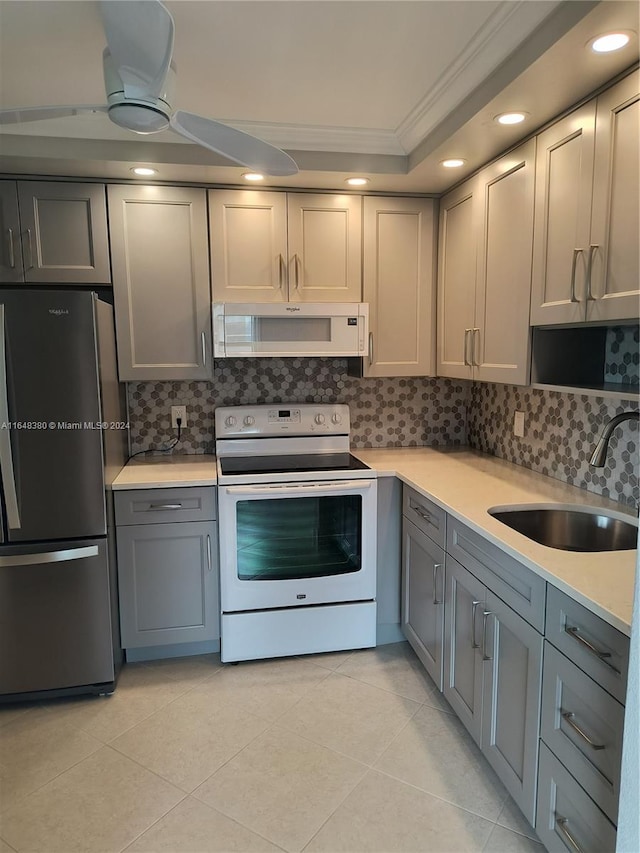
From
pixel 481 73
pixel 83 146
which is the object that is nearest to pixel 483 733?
pixel 481 73

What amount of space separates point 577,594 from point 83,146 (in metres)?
2.50

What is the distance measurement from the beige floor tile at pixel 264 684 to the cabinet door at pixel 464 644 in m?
0.66

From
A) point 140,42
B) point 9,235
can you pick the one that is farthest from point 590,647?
point 9,235

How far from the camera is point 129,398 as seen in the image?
121 inches

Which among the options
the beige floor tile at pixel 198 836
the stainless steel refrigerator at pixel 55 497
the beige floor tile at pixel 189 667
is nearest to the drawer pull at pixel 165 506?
the stainless steel refrigerator at pixel 55 497

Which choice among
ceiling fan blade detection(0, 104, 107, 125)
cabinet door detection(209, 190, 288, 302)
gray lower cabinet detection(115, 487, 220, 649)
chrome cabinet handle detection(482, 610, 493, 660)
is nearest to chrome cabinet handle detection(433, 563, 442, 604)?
chrome cabinet handle detection(482, 610, 493, 660)

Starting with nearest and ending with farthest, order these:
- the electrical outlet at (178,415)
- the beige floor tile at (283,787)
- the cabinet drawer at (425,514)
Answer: the beige floor tile at (283,787) → the cabinet drawer at (425,514) → the electrical outlet at (178,415)

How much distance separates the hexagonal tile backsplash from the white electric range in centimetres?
50

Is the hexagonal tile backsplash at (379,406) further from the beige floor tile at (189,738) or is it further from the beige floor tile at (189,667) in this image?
the beige floor tile at (189,738)

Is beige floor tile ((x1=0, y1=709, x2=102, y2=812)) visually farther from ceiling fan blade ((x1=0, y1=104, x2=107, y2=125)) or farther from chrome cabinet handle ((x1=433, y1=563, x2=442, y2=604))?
ceiling fan blade ((x1=0, y1=104, x2=107, y2=125))

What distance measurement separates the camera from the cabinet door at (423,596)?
7.63 feet

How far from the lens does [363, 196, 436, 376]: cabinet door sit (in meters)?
2.94

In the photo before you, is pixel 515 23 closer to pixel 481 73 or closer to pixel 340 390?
pixel 481 73

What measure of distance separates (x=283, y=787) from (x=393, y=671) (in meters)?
0.84
